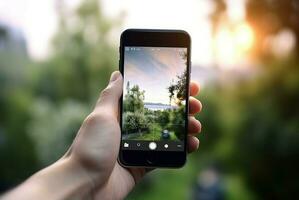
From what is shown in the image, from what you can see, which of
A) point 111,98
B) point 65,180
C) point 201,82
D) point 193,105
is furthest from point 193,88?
point 201,82

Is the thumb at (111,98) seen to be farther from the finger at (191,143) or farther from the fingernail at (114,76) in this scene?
the finger at (191,143)

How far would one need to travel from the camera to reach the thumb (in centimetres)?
81

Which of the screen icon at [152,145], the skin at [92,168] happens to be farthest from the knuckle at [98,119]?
the screen icon at [152,145]

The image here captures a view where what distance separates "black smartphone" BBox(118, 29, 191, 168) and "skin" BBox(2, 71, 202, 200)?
4cm

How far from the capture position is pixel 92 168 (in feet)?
2.47

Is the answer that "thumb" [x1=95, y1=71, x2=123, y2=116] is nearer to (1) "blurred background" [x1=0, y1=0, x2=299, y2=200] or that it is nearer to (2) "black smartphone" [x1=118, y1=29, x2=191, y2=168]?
(2) "black smartphone" [x1=118, y1=29, x2=191, y2=168]

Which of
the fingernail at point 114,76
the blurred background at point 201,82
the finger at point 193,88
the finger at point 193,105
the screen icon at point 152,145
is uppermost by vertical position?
the fingernail at point 114,76

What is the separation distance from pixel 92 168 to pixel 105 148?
0.03 metres

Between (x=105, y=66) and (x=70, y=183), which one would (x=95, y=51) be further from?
(x=70, y=183)

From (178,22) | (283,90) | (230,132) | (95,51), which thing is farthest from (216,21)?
(95,51)

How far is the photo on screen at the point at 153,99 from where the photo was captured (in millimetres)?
871

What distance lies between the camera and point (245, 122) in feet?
17.2

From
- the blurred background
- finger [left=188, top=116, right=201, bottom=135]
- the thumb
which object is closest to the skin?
the thumb

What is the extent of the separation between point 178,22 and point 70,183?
3.44 metres
